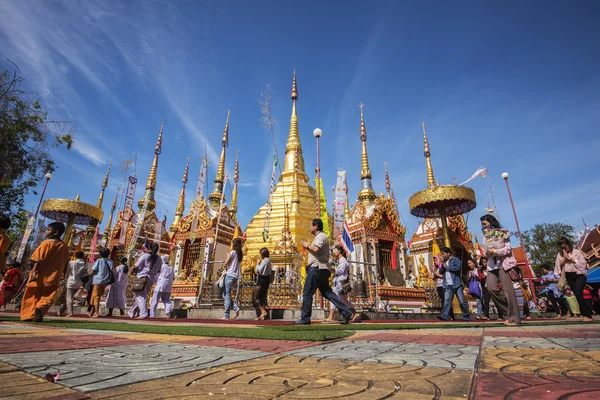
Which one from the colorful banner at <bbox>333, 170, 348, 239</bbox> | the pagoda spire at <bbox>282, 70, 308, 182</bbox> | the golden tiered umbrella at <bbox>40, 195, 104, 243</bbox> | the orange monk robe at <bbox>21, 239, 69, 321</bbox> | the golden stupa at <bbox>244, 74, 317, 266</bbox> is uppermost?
the pagoda spire at <bbox>282, 70, 308, 182</bbox>

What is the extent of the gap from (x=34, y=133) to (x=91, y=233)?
1419 centimetres

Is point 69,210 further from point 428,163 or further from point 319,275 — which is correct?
point 428,163

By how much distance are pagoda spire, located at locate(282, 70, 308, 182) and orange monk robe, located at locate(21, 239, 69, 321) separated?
72.2 ft

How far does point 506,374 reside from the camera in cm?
132

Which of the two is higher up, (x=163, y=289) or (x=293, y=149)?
(x=293, y=149)

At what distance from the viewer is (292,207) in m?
22.8

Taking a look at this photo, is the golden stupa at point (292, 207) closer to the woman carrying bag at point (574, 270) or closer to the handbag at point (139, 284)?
the handbag at point (139, 284)

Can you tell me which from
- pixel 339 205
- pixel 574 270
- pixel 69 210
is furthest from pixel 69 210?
pixel 574 270

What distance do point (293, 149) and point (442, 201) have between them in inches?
665

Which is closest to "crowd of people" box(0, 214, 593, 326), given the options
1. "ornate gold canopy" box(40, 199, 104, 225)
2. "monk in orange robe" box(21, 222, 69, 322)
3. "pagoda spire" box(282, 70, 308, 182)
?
"monk in orange robe" box(21, 222, 69, 322)

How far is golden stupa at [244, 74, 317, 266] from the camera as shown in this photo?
70.6ft

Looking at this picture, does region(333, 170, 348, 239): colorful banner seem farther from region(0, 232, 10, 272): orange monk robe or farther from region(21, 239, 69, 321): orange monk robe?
region(0, 232, 10, 272): orange monk robe

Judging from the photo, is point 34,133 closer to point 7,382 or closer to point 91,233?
point 91,233

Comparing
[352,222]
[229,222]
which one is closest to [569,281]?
[352,222]
